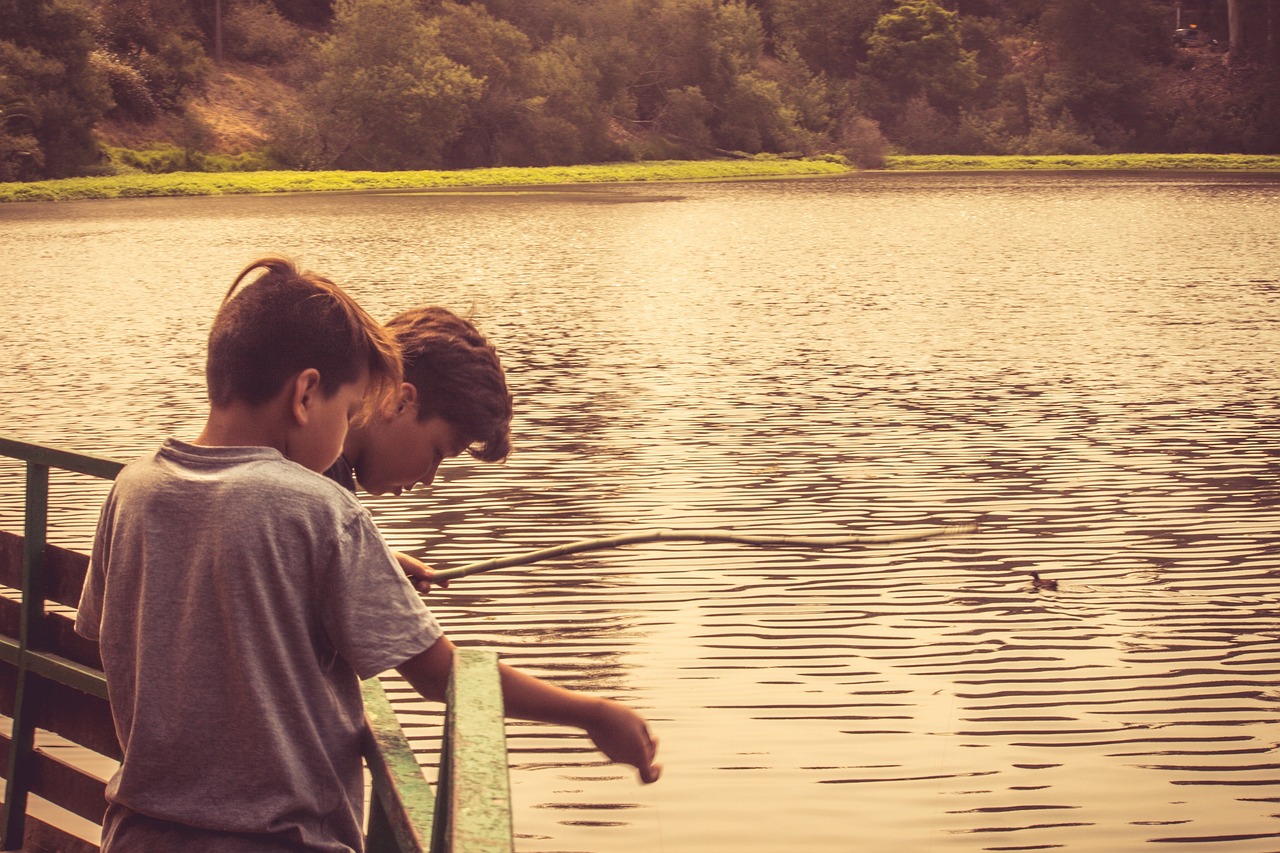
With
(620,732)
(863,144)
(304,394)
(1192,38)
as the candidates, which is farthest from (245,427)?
(1192,38)

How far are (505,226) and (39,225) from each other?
9.32 meters

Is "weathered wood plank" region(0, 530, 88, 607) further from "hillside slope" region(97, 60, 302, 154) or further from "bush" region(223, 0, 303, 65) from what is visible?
"bush" region(223, 0, 303, 65)

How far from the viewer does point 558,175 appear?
64.3 meters

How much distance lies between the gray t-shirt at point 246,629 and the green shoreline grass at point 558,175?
4848 cm

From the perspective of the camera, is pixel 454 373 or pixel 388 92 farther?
pixel 388 92

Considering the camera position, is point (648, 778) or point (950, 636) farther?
point (950, 636)

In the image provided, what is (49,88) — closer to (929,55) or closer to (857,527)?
(929,55)

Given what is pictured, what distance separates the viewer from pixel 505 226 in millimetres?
35000

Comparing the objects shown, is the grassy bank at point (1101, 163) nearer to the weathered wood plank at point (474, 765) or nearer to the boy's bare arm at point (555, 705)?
the boy's bare arm at point (555, 705)

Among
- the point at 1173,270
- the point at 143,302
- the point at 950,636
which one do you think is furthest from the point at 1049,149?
the point at 950,636

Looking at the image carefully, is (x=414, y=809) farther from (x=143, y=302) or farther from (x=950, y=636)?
(x=143, y=302)

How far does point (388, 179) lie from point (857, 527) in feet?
175

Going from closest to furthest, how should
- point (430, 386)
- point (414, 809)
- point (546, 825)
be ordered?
point (414, 809)
point (430, 386)
point (546, 825)

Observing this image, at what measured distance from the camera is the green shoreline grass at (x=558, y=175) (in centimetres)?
5097
